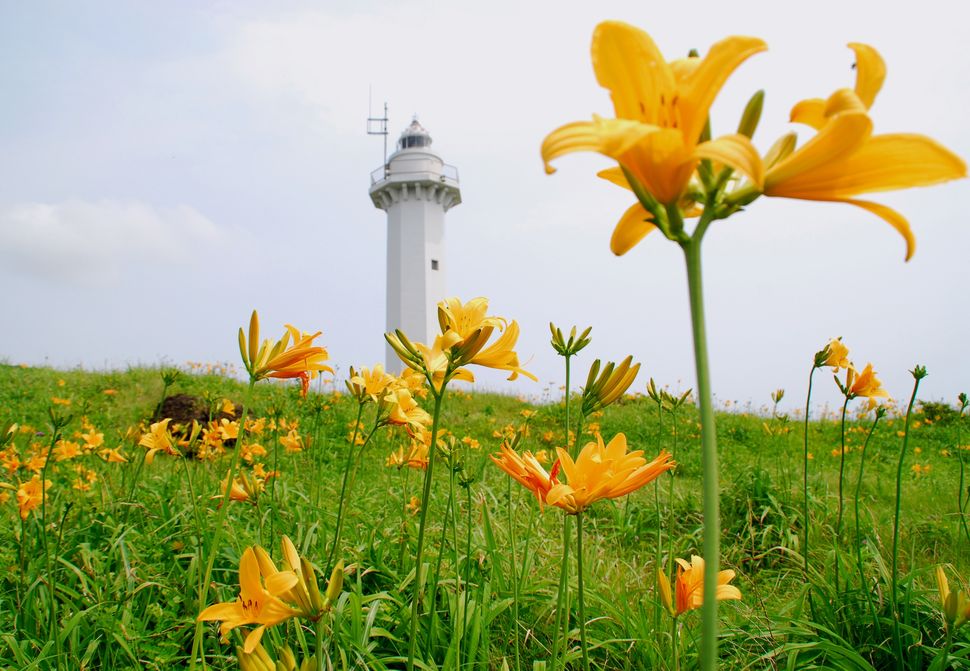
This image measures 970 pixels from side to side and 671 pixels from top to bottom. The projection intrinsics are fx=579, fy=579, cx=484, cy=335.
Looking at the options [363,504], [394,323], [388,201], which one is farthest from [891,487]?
[388,201]

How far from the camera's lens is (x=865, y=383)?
229 cm

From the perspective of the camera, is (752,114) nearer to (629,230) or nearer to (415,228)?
(629,230)

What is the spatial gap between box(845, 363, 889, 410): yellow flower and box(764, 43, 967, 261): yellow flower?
6.42ft

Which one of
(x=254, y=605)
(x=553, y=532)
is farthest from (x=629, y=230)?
(x=553, y=532)

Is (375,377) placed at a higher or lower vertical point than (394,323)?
lower

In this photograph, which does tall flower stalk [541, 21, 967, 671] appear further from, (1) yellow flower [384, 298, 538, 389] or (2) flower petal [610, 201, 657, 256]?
(1) yellow flower [384, 298, 538, 389]

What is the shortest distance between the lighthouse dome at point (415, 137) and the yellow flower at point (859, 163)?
25.7 metres

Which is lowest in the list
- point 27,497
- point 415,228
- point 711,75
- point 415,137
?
point 27,497

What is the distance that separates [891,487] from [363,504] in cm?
509

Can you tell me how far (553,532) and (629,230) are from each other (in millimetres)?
3039

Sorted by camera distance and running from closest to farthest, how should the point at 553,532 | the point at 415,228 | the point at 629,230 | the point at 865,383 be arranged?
1. the point at 629,230
2. the point at 865,383
3. the point at 553,532
4. the point at 415,228

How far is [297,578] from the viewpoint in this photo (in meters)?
0.94

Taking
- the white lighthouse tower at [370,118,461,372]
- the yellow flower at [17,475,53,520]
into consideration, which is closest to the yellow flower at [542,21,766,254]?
the yellow flower at [17,475,53,520]

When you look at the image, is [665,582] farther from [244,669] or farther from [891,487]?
[891,487]
